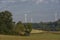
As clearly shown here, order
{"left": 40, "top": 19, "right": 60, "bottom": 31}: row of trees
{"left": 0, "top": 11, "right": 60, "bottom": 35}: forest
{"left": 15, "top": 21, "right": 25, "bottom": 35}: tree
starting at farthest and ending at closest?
{"left": 40, "top": 19, "right": 60, "bottom": 31}: row of trees
{"left": 15, "top": 21, "right": 25, "bottom": 35}: tree
{"left": 0, "top": 11, "right": 60, "bottom": 35}: forest

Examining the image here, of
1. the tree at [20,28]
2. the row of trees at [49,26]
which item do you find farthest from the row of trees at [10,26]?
the row of trees at [49,26]

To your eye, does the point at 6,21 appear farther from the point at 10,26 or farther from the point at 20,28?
the point at 20,28

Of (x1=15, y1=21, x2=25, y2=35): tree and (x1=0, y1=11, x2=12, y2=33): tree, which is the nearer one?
(x1=0, y1=11, x2=12, y2=33): tree

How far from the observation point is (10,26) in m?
29.3

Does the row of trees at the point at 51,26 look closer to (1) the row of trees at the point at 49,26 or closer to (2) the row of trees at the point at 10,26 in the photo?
(1) the row of trees at the point at 49,26

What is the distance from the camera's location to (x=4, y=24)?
29.1 m

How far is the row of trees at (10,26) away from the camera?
28605mm

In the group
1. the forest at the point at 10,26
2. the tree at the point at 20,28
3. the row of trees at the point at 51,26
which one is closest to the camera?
the forest at the point at 10,26

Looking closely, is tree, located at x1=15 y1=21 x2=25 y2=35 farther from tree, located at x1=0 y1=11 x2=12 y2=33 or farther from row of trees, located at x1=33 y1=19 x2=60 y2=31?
row of trees, located at x1=33 y1=19 x2=60 y2=31

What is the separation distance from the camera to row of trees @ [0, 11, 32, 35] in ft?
93.8

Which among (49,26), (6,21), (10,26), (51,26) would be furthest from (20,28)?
(49,26)

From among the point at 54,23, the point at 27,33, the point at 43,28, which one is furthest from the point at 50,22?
the point at 27,33

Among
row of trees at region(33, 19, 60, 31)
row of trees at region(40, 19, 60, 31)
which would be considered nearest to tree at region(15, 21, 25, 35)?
row of trees at region(33, 19, 60, 31)

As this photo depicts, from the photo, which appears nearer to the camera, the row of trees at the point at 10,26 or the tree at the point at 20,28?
the row of trees at the point at 10,26
